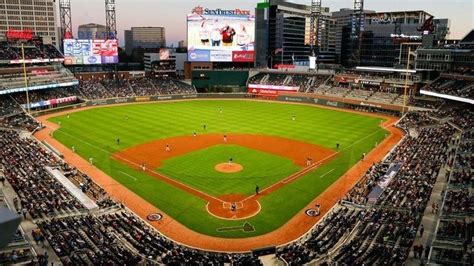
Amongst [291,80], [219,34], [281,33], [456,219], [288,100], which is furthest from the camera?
[281,33]

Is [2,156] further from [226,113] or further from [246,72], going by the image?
[246,72]

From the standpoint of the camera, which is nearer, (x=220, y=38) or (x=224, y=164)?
(x=224, y=164)

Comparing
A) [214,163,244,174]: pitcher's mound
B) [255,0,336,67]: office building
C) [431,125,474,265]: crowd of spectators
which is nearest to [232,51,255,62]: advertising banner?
[214,163,244,174]: pitcher's mound

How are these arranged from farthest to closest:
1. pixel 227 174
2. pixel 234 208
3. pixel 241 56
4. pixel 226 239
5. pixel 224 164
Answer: pixel 241 56 → pixel 224 164 → pixel 227 174 → pixel 234 208 → pixel 226 239

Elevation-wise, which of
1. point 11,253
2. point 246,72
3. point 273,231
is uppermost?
point 246,72

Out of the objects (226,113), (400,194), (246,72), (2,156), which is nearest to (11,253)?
(2,156)

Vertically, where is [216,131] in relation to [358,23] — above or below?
below

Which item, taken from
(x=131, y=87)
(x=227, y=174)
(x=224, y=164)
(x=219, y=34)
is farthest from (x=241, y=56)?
(x=227, y=174)

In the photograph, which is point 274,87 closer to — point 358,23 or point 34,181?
point 358,23
